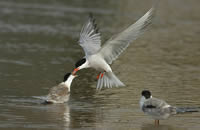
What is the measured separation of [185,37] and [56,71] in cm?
877

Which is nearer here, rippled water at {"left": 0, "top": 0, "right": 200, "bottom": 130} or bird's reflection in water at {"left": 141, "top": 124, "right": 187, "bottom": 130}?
bird's reflection in water at {"left": 141, "top": 124, "right": 187, "bottom": 130}

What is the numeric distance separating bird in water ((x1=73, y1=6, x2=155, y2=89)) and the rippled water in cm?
46

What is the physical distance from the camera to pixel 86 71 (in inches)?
539

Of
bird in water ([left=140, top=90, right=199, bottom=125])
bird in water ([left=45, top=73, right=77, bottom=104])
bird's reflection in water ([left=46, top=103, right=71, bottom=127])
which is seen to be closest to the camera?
bird in water ([left=140, top=90, right=199, bottom=125])

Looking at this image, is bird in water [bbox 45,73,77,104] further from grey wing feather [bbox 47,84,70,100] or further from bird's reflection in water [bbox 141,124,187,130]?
bird's reflection in water [bbox 141,124,187,130]

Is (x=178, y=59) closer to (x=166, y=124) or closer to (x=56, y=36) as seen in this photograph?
(x=56, y=36)

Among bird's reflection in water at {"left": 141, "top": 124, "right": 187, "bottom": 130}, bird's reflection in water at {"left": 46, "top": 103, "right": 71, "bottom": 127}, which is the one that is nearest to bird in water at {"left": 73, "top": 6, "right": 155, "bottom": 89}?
bird's reflection in water at {"left": 46, "top": 103, "right": 71, "bottom": 127}

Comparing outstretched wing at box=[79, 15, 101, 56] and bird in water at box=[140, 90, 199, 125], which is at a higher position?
outstretched wing at box=[79, 15, 101, 56]

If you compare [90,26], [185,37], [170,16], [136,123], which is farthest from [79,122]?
[170,16]

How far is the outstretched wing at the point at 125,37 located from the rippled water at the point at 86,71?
0.99 metres

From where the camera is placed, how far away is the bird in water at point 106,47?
9.90 metres

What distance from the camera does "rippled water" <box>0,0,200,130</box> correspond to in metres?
8.89

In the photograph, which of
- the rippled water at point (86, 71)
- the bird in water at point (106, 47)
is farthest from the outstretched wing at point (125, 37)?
the rippled water at point (86, 71)

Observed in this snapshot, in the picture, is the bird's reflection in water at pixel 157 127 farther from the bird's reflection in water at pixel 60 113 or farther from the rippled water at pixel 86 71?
the bird's reflection in water at pixel 60 113
